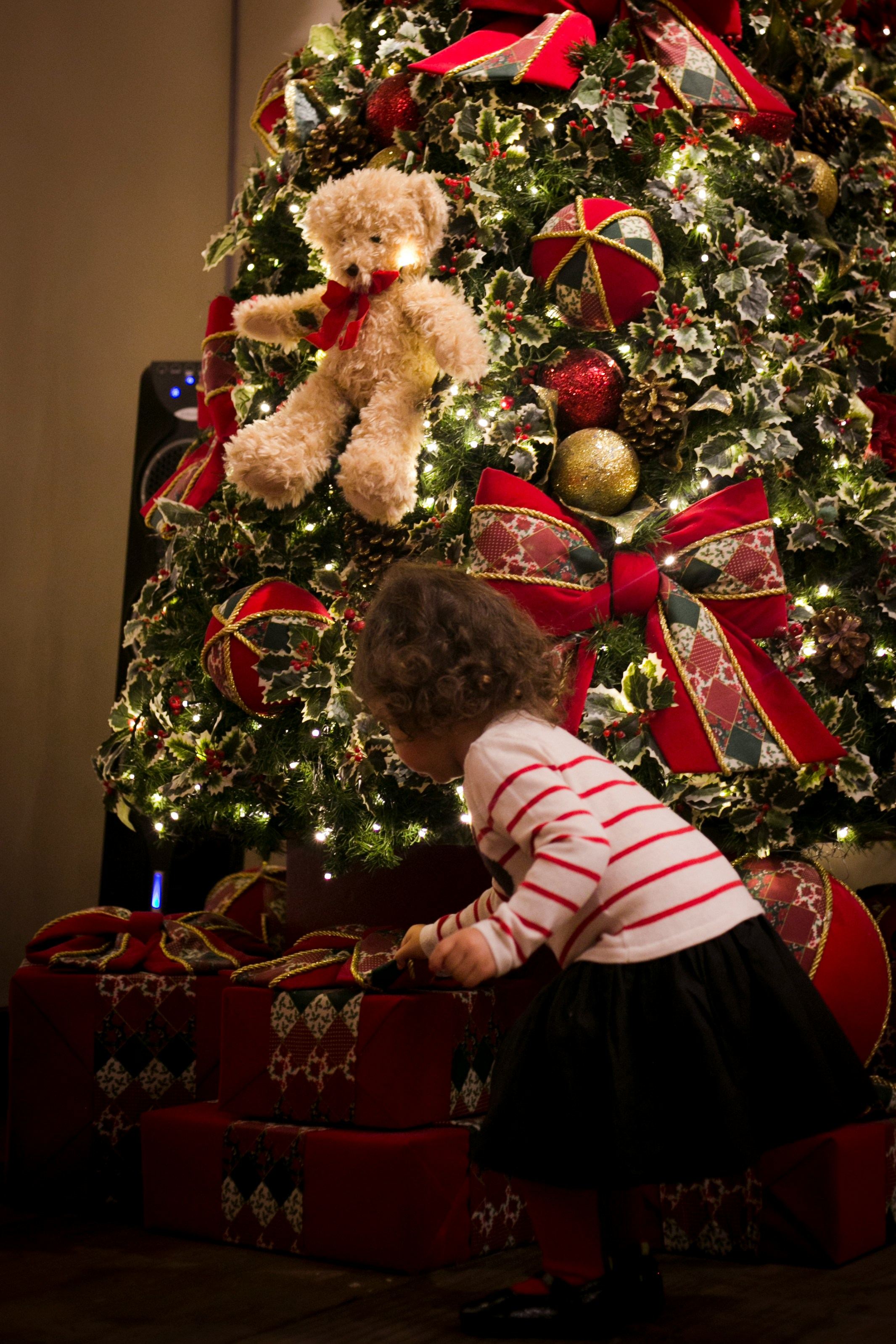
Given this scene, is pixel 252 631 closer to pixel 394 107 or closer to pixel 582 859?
pixel 582 859

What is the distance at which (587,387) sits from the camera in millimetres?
1356

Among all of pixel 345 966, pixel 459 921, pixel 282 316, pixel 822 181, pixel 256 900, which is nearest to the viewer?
pixel 459 921

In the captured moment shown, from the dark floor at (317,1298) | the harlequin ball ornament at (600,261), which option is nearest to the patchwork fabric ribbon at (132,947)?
the dark floor at (317,1298)

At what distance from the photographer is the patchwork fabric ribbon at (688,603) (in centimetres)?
125

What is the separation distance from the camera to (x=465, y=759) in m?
1.06

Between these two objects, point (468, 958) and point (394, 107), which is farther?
point (394, 107)

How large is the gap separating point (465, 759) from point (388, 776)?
12.4 inches

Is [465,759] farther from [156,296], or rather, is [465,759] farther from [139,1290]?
[156,296]

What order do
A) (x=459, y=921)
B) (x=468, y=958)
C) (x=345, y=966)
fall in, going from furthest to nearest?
1. (x=345, y=966)
2. (x=459, y=921)
3. (x=468, y=958)

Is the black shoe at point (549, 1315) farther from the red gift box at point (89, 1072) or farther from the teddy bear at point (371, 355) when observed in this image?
the teddy bear at point (371, 355)

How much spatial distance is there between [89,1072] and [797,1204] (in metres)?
0.81

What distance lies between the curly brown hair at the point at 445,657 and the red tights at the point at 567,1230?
411mm

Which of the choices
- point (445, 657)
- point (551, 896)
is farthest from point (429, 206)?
point (551, 896)

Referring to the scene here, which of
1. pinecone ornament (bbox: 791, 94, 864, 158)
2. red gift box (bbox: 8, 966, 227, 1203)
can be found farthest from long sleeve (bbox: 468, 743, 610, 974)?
pinecone ornament (bbox: 791, 94, 864, 158)
